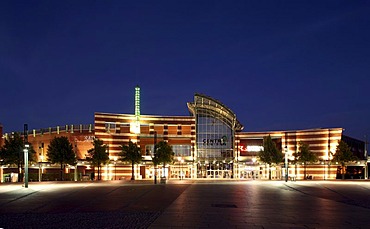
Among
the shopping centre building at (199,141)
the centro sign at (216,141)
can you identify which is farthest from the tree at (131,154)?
the centro sign at (216,141)

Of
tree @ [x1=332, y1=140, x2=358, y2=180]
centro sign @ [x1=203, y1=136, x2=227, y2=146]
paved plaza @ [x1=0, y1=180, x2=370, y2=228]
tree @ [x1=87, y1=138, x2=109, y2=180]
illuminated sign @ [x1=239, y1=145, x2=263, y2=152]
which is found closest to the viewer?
paved plaza @ [x1=0, y1=180, x2=370, y2=228]

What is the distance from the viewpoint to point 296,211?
21.0 metres

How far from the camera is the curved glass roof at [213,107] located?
77.1m

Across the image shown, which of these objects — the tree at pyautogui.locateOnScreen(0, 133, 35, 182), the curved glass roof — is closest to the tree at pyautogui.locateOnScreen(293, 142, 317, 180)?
the curved glass roof

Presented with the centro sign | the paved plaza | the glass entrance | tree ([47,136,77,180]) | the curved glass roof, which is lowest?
the glass entrance

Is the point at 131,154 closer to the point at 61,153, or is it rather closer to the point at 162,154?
the point at 162,154

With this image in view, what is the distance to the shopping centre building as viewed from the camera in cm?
7231

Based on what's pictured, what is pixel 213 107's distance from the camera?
77.7m

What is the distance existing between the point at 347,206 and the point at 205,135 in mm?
55108

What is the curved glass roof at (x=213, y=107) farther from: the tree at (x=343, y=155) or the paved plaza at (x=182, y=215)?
the paved plaza at (x=182, y=215)

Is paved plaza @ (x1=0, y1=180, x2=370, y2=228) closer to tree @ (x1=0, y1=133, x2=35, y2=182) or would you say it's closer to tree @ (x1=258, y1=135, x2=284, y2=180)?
tree @ (x1=0, y1=133, x2=35, y2=182)

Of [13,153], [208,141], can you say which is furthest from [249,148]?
[13,153]

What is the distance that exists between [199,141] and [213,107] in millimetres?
7230

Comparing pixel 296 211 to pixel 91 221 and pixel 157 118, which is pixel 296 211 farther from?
pixel 157 118
